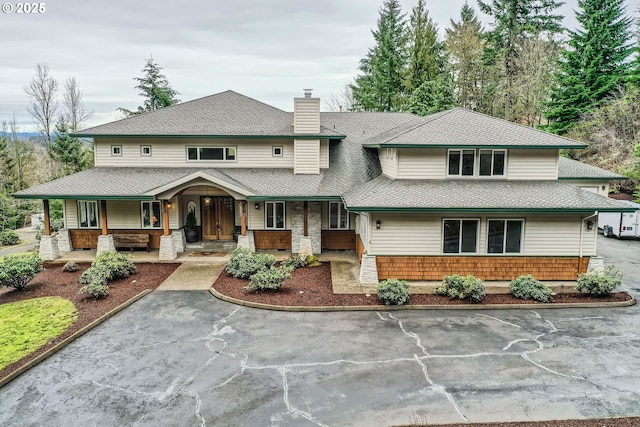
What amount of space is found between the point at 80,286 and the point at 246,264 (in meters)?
5.63

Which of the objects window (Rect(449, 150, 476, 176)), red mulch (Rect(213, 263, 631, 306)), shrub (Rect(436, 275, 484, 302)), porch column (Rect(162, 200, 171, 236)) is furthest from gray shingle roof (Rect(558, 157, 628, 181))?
porch column (Rect(162, 200, 171, 236))

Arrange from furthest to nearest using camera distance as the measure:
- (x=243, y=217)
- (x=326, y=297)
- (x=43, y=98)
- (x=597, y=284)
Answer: (x=43, y=98) < (x=243, y=217) < (x=597, y=284) < (x=326, y=297)

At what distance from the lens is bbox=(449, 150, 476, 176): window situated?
14.7 metres

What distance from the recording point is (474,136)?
14.6m

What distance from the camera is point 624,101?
25.9 metres

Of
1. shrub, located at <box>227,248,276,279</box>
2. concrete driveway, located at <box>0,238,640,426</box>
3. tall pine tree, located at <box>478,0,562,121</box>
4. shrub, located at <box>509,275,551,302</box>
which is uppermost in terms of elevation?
tall pine tree, located at <box>478,0,562,121</box>

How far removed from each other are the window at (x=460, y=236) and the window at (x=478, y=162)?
84.9 inches

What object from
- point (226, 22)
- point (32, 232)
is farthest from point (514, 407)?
point (32, 232)

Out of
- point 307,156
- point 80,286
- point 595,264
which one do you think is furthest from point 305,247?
point 595,264

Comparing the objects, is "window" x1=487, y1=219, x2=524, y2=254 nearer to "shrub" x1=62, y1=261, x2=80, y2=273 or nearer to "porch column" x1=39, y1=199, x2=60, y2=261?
"shrub" x1=62, y1=261, x2=80, y2=273

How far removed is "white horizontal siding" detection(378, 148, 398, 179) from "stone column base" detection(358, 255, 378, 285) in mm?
3524

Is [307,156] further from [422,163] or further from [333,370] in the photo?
[333,370]

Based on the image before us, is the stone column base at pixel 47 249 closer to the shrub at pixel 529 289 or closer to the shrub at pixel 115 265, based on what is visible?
the shrub at pixel 115 265

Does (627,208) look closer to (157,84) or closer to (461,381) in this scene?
(461,381)
